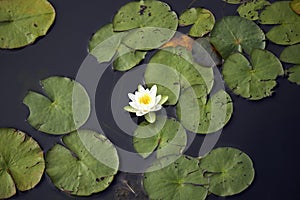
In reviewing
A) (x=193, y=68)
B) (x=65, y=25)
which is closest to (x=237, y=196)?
(x=193, y=68)

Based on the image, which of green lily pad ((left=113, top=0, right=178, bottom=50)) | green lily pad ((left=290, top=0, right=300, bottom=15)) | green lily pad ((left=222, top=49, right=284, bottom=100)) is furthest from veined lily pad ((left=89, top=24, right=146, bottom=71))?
green lily pad ((left=290, top=0, right=300, bottom=15))

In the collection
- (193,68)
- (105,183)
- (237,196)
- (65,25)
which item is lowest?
(237,196)

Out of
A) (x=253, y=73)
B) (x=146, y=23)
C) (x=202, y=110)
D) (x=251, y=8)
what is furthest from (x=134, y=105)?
(x=251, y=8)

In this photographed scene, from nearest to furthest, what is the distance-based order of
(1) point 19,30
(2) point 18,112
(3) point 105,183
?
(3) point 105,183 < (2) point 18,112 < (1) point 19,30

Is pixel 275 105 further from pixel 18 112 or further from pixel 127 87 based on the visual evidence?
pixel 18 112

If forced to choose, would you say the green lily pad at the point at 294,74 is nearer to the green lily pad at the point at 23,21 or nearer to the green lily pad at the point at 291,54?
the green lily pad at the point at 291,54

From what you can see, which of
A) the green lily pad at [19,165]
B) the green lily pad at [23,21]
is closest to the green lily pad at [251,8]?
the green lily pad at [23,21]

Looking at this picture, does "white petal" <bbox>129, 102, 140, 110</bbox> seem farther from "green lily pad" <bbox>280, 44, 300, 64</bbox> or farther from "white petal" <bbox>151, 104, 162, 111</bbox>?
"green lily pad" <bbox>280, 44, 300, 64</bbox>
